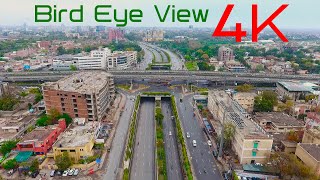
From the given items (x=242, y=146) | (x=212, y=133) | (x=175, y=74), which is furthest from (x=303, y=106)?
(x=175, y=74)

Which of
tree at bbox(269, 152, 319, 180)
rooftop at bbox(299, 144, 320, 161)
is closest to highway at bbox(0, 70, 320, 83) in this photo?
rooftop at bbox(299, 144, 320, 161)

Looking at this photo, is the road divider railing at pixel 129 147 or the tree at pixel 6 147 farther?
the tree at pixel 6 147

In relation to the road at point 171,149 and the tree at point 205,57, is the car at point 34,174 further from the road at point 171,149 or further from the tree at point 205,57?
the tree at point 205,57

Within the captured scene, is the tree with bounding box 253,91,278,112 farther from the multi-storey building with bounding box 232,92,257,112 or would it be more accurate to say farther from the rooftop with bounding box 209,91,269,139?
the rooftop with bounding box 209,91,269,139

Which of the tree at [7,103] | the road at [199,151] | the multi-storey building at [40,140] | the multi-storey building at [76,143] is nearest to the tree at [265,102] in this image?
the road at [199,151]

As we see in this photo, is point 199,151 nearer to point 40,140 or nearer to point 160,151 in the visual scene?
point 160,151

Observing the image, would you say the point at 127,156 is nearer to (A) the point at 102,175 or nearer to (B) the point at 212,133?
(A) the point at 102,175
